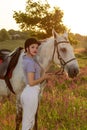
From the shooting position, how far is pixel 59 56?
283 inches

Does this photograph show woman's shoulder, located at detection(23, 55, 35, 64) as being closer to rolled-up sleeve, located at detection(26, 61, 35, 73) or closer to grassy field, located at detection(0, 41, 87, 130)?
rolled-up sleeve, located at detection(26, 61, 35, 73)

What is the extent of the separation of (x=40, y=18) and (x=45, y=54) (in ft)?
121

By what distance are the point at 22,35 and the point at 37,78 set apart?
2736 inches

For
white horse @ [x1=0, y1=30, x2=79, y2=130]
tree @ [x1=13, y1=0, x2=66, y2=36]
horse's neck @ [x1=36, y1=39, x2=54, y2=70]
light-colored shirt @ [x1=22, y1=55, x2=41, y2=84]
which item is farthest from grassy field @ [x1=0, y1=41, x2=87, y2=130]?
tree @ [x1=13, y1=0, x2=66, y2=36]

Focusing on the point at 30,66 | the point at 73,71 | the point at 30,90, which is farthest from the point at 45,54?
the point at 30,90

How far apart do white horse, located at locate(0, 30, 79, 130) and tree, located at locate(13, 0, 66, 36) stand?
119 ft

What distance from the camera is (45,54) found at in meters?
7.52

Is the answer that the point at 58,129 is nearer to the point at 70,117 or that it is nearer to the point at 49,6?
the point at 70,117

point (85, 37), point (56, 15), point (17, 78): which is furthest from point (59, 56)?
point (85, 37)

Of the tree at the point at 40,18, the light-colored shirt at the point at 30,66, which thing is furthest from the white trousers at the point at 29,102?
the tree at the point at 40,18

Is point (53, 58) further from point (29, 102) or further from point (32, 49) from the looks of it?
point (29, 102)

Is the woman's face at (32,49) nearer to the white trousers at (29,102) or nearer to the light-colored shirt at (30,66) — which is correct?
the light-colored shirt at (30,66)

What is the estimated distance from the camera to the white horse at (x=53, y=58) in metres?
6.98

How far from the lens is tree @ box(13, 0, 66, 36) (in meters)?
43.9
